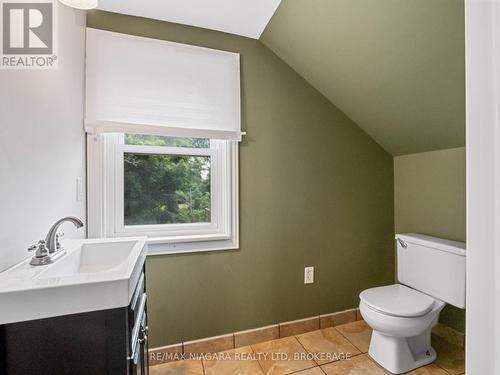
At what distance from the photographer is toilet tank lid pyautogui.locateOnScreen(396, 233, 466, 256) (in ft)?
4.93

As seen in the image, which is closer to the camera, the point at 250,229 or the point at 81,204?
the point at 81,204

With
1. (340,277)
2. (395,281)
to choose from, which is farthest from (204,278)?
(395,281)

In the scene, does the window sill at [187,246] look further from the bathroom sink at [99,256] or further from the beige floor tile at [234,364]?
the beige floor tile at [234,364]

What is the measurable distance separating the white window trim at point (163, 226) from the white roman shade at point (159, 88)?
0.14 meters

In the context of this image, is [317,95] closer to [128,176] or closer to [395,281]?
[128,176]

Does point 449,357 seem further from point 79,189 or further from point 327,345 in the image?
point 79,189

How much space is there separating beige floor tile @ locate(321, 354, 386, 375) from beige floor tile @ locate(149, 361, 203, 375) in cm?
79

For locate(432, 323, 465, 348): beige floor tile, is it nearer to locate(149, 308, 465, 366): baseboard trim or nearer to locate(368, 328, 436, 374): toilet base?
locate(149, 308, 465, 366): baseboard trim

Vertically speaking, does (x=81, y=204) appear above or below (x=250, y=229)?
above

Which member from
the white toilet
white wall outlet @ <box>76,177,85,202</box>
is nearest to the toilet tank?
the white toilet

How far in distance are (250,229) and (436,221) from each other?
1.35m

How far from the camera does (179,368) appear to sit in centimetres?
157

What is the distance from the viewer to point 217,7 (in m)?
1.51

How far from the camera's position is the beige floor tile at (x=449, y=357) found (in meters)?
1.54
